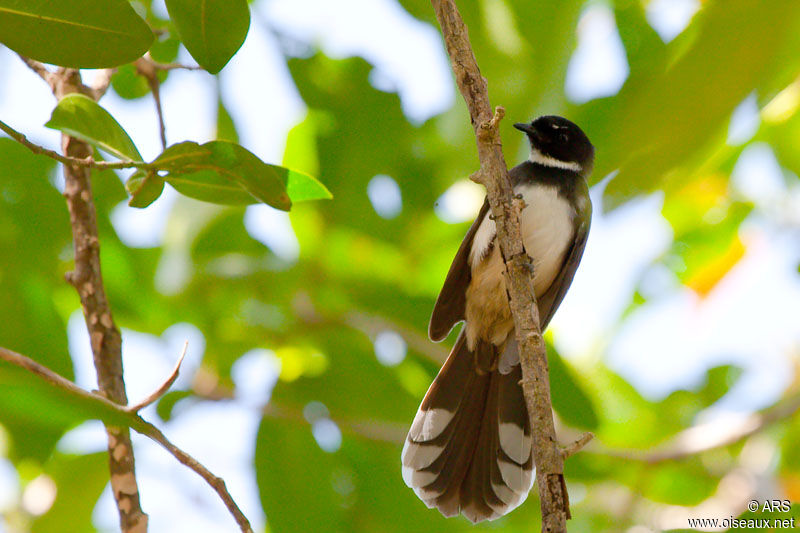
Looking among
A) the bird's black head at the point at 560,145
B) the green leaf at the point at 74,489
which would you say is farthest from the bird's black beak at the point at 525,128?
the green leaf at the point at 74,489

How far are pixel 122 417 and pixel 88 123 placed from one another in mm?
765

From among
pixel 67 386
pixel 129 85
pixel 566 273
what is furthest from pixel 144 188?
pixel 566 273

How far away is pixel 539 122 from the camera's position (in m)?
4.76

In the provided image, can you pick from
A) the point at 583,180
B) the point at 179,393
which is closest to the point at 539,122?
the point at 583,180

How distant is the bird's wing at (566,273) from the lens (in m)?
4.27

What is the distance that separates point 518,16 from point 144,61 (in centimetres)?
140

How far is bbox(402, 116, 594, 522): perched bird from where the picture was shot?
12.2ft

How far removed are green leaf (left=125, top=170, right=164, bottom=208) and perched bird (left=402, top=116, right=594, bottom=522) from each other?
5.76 feet

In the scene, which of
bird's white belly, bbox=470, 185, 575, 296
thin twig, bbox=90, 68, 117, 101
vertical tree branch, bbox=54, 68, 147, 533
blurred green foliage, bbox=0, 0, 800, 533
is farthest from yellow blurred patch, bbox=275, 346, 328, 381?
vertical tree branch, bbox=54, 68, 147, 533

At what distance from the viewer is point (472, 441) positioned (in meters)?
3.91

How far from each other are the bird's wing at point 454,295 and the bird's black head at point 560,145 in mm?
905

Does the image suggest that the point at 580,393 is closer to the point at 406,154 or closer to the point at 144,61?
the point at 406,154

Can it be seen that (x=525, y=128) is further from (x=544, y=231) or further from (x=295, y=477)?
(x=295, y=477)

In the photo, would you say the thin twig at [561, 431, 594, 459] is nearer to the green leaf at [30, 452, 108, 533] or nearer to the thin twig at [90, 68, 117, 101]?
the thin twig at [90, 68, 117, 101]
